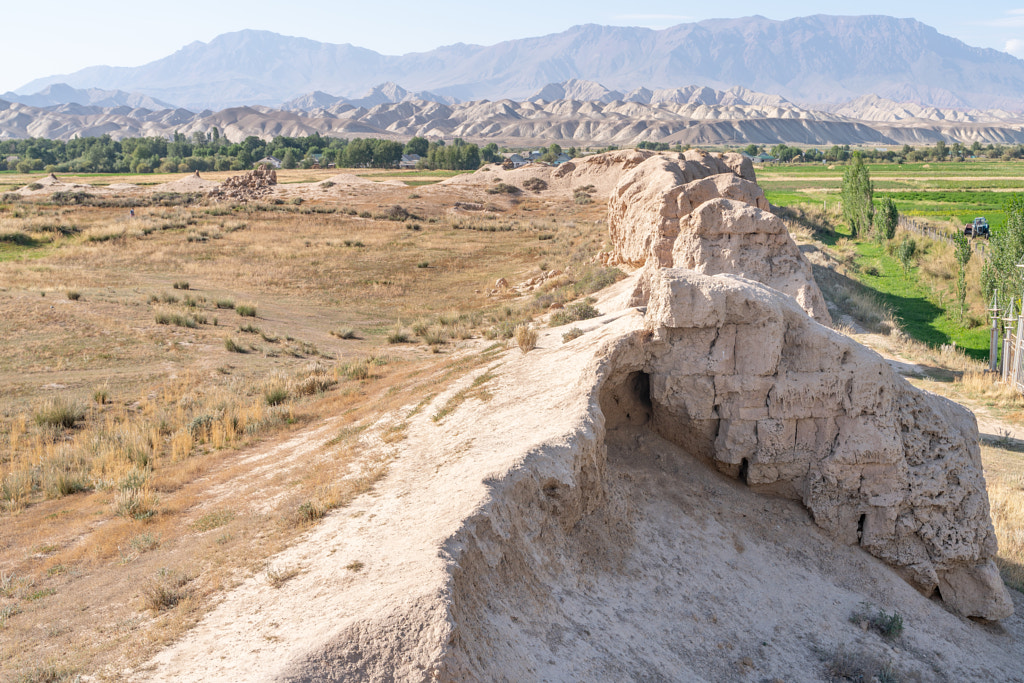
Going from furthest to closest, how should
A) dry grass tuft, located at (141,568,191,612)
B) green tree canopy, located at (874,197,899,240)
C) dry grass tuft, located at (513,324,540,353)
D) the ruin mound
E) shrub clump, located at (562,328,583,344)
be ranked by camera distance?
the ruin mound → green tree canopy, located at (874,197,899,240) → dry grass tuft, located at (513,324,540,353) → shrub clump, located at (562,328,583,344) → dry grass tuft, located at (141,568,191,612)

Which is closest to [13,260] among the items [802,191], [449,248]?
[449,248]

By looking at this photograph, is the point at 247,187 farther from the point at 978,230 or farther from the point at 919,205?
the point at 919,205

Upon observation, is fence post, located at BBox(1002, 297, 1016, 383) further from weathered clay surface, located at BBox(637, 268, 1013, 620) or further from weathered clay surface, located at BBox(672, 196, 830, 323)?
weathered clay surface, located at BBox(637, 268, 1013, 620)

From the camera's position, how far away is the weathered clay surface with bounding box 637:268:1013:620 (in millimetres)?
10008

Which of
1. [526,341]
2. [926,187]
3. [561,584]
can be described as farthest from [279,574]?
[926,187]

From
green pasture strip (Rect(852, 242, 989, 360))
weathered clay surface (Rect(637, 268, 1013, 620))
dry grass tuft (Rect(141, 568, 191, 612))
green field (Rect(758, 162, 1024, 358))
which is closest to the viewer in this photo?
dry grass tuft (Rect(141, 568, 191, 612))

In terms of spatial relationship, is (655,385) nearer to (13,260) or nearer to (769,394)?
(769,394)

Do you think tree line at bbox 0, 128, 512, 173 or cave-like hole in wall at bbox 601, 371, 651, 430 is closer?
cave-like hole in wall at bbox 601, 371, 651, 430

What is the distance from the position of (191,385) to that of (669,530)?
47.2 feet

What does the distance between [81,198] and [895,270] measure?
62795mm

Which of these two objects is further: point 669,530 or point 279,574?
point 669,530

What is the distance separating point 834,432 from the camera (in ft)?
33.2

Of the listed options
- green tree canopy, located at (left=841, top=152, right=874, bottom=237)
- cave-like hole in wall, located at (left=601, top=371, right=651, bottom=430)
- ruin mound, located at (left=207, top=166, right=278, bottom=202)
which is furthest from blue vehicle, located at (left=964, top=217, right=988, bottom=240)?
ruin mound, located at (left=207, top=166, right=278, bottom=202)

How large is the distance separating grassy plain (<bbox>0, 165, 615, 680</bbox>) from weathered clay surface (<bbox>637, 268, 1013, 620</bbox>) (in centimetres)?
488
